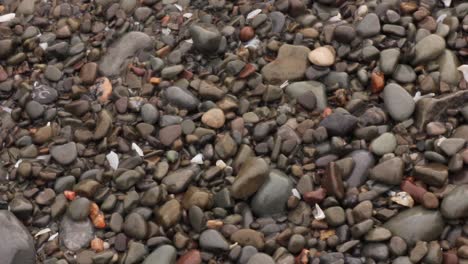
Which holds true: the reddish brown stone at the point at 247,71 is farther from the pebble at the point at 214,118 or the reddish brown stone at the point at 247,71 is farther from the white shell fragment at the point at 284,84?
the pebble at the point at 214,118

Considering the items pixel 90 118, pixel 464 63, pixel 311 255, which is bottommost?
pixel 311 255

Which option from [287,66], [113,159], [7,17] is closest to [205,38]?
[287,66]

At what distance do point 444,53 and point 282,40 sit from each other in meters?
1.16

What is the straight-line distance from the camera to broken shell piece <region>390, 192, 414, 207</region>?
339 centimetres

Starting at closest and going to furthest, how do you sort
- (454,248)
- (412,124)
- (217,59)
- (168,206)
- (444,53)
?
(454,248) < (168,206) < (412,124) < (444,53) < (217,59)

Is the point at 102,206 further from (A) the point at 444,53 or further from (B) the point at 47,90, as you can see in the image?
(A) the point at 444,53

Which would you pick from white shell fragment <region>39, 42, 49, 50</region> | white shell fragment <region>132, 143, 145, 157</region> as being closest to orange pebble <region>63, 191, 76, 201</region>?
white shell fragment <region>132, 143, 145, 157</region>

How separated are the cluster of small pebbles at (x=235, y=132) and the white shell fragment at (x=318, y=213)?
1 cm

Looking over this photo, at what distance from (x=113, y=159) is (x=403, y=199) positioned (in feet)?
6.17

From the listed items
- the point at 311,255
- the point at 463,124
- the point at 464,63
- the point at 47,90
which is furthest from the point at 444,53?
the point at 47,90

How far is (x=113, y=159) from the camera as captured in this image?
3.82 m

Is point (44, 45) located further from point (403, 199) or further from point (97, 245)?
point (403, 199)

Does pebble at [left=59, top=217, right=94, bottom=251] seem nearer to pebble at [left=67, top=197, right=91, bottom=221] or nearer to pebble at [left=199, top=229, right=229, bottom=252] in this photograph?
pebble at [left=67, top=197, right=91, bottom=221]

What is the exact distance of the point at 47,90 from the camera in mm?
4180
